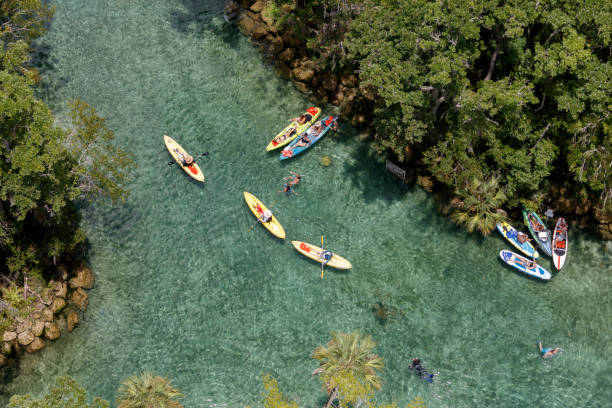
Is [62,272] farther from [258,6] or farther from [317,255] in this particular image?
[258,6]

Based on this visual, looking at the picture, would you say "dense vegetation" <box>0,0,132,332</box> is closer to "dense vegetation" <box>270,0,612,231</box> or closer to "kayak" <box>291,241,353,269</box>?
"kayak" <box>291,241,353,269</box>

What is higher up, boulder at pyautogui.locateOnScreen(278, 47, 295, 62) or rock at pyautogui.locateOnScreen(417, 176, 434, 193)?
boulder at pyautogui.locateOnScreen(278, 47, 295, 62)

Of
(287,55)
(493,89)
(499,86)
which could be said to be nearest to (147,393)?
(287,55)


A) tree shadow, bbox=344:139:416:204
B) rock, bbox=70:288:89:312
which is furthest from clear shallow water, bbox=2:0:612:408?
rock, bbox=70:288:89:312

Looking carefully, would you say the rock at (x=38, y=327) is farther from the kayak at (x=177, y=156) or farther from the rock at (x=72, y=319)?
the kayak at (x=177, y=156)

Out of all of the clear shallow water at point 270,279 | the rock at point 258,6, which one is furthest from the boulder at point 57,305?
the rock at point 258,6
